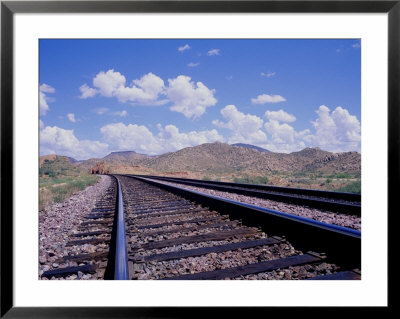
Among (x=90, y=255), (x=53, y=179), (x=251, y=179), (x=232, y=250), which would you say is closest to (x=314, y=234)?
(x=232, y=250)

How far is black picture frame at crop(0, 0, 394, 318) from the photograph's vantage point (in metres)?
3.11

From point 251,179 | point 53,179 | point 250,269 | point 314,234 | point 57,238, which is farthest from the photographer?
point 251,179

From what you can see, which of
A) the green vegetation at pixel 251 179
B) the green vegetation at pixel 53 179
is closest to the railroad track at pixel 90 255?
the green vegetation at pixel 53 179

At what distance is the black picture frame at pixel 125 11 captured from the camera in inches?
123

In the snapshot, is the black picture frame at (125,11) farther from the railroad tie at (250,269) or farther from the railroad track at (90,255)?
the railroad tie at (250,269)

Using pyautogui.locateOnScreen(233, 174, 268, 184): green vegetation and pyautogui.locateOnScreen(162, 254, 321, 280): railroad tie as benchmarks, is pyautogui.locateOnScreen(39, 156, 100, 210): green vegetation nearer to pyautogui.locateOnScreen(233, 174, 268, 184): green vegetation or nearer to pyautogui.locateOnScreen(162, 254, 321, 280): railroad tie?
pyautogui.locateOnScreen(162, 254, 321, 280): railroad tie

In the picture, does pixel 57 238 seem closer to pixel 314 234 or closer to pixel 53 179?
pixel 53 179

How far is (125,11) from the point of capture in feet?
10.9

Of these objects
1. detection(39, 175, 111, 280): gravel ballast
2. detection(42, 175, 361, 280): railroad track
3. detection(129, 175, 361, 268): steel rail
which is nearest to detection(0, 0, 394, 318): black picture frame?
detection(39, 175, 111, 280): gravel ballast

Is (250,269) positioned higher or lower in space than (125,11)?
lower

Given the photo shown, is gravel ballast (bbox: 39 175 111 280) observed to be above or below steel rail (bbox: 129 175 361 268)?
below

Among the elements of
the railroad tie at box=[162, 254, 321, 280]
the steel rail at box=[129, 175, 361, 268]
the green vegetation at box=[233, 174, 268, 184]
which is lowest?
the green vegetation at box=[233, 174, 268, 184]

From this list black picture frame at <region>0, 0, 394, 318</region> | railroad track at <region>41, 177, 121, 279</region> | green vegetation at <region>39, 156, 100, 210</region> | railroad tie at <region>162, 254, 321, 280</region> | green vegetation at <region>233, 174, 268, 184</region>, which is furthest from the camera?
green vegetation at <region>233, 174, 268, 184</region>

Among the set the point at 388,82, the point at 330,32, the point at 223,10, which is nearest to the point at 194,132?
the point at 223,10
